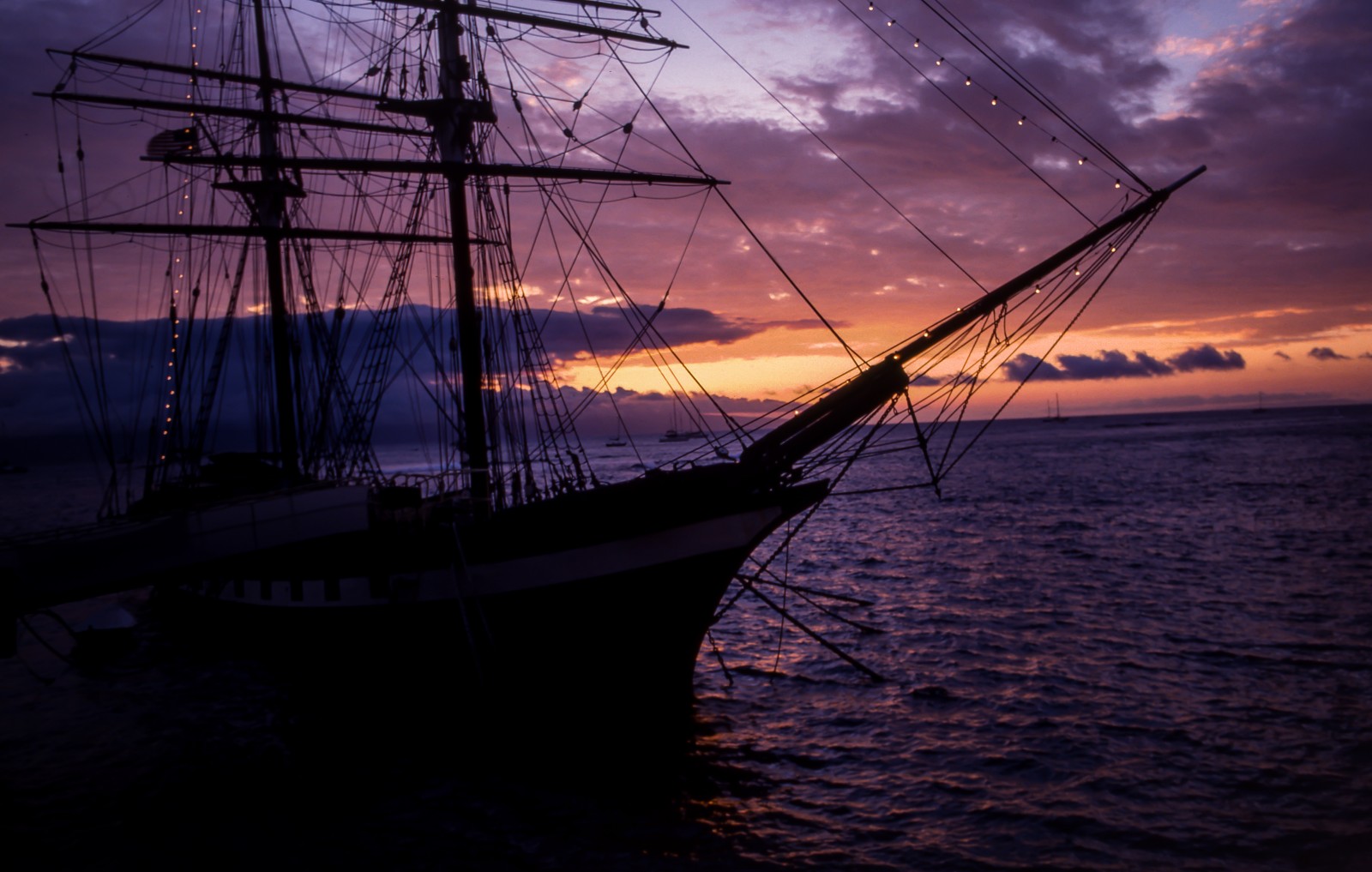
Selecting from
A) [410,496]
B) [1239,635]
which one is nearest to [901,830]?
[410,496]

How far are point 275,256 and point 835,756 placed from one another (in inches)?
958

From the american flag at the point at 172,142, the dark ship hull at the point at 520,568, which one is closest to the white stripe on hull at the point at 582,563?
the dark ship hull at the point at 520,568

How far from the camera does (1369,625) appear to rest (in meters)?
20.6

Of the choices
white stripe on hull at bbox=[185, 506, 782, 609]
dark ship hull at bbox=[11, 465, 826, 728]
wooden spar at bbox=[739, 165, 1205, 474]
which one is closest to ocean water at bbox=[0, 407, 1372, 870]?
dark ship hull at bbox=[11, 465, 826, 728]

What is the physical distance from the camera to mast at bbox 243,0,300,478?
1075 inches

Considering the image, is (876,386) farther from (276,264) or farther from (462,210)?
(276,264)

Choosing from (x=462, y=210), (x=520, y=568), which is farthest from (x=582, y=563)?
(x=462, y=210)

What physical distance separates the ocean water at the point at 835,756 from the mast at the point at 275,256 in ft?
23.8

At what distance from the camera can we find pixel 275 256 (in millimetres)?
28266

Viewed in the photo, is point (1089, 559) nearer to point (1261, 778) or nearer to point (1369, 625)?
point (1369, 625)

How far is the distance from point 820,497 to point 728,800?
518cm

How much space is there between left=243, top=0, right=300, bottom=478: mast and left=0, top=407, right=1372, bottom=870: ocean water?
7.26 m

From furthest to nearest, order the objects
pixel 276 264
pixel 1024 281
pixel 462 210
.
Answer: pixel 276 264
pixel 462 210
pixel 1024 281

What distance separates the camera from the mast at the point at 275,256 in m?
27.3
